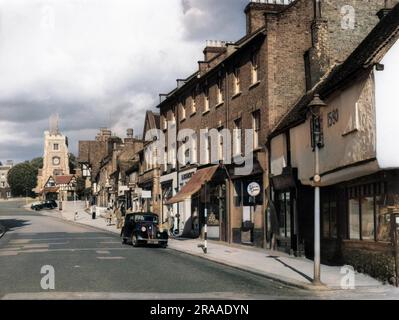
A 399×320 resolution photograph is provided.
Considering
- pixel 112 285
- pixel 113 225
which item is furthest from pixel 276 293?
pixel 113 225

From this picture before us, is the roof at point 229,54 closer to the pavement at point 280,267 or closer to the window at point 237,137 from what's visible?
the window at point 237,137

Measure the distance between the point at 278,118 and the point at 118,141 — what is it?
57.0 meters

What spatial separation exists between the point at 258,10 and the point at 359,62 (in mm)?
15973

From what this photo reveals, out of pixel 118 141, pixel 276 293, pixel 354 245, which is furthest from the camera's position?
pixel 118 141

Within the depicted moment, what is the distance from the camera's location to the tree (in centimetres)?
14838

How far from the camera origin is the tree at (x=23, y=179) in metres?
148

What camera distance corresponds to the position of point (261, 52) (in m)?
27.7

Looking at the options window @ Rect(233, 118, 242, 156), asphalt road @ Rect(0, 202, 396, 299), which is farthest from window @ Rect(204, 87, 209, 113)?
asphalt road @ Rect(0, 202, 396, 299)

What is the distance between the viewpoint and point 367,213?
57.3ft

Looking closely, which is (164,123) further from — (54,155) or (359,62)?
(54,155)

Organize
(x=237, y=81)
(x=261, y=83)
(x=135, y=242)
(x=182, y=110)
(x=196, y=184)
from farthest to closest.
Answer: (x=182, y=110) → (x=196, y=184) → (x=237, y=81) → (x=135, y=242) → (x=261, y=83)

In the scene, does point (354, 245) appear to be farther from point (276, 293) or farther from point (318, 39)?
point (318, 39)

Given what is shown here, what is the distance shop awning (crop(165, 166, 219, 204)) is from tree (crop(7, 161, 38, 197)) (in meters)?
122

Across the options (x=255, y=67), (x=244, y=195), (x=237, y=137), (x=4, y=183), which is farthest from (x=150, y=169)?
(x=4, y=183)
